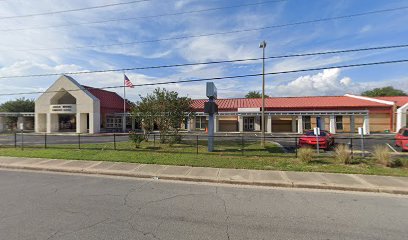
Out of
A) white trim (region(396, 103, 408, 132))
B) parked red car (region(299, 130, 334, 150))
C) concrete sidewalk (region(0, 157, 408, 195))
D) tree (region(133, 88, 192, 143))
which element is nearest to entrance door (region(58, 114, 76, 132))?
tree (region(133, 88, 192, 143))

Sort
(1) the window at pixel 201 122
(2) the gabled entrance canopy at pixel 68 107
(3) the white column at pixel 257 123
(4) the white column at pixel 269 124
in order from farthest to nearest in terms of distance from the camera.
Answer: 1. (1) the window at pixel 201 122
2. (3) the white column at pixel 257 123
3. (2) the gabled entrance canopy at pixel 68 107
4. (4) the white column at pixel 269 124

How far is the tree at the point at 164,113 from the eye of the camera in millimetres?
18641

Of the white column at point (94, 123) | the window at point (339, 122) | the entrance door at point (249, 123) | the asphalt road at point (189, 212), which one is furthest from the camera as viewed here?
the entrance door at point (249, 123)

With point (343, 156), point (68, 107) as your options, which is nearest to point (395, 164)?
point (343, 156)

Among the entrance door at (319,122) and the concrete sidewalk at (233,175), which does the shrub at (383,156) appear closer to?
the concrete sidewalk at (233,175)

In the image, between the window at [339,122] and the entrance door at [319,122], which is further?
the window at [339,122]

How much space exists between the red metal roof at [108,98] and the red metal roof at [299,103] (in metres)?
14.2

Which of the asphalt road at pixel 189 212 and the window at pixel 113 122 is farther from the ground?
the window at pixel 113 122

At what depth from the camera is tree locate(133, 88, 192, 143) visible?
61.2ft

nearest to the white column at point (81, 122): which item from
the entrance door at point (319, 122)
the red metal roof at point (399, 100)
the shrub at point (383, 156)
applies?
the entrance door at point (319, 122)

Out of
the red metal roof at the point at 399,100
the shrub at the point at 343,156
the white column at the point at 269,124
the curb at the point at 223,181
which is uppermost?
the red metal roof at the point at 399,100

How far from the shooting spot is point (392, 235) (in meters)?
4.45

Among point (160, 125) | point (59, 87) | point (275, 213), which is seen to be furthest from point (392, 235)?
point (59, 87)

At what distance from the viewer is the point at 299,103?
39625 mm
